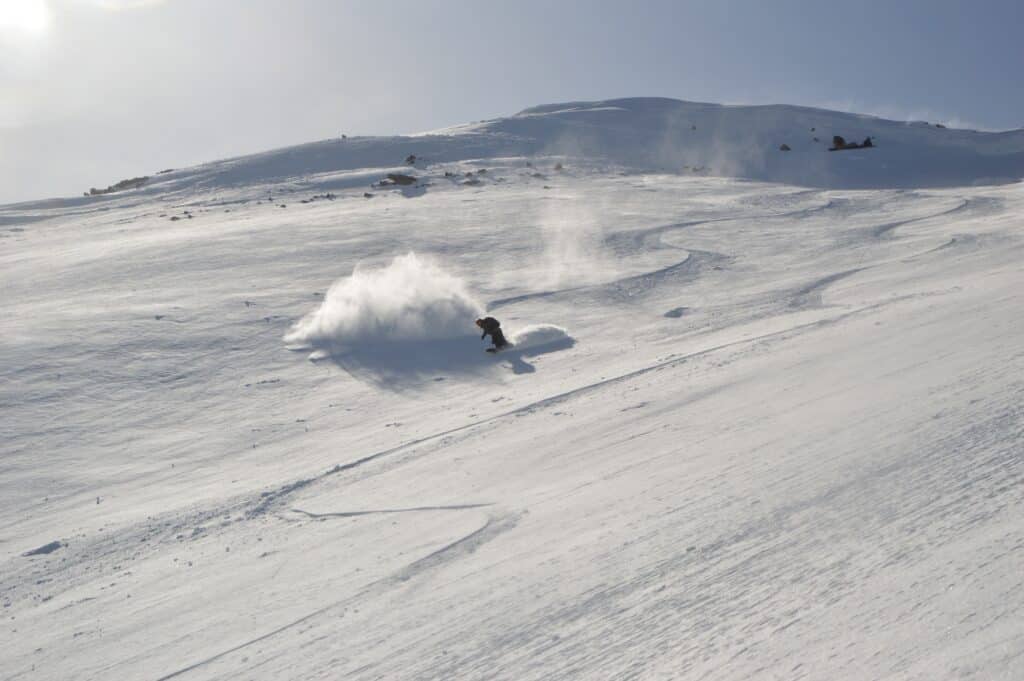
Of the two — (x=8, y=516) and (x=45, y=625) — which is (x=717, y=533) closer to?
(x=45, y=625)

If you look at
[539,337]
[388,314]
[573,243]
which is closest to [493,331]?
[539,337]

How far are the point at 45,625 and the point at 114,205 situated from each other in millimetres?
23627

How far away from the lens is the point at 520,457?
6336mm

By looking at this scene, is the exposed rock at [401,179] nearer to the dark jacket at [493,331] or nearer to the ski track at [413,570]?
the dark jacket at [493,331]

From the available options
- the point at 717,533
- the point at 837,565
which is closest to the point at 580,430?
the point at 717,533

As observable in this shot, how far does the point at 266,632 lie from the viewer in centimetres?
413

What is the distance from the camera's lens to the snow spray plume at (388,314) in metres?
11.0

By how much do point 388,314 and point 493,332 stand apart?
1.52m

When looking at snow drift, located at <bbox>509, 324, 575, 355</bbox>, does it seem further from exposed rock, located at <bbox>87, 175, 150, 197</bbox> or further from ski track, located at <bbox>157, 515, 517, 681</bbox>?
exposed rock, located at <bbox>87, 175, 150, 197</bbox>

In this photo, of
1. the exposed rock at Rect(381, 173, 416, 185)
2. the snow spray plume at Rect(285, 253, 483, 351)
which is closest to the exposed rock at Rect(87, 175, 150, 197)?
the exposed rock at Rect(381, 173, 416, 185)

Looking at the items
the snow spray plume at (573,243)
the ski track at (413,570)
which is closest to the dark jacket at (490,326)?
the snow spray plume at (573,243)

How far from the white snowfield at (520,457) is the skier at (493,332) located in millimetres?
232

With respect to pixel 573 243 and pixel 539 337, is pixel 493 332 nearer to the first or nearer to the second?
pixel 539 337

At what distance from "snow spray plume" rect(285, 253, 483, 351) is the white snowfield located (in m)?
0.05
